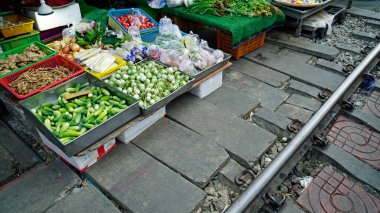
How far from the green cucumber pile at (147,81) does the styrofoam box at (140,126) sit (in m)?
0.26

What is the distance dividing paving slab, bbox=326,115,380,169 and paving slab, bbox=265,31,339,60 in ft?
6.39

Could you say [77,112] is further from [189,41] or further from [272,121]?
[272,121]

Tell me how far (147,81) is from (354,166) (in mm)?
2906

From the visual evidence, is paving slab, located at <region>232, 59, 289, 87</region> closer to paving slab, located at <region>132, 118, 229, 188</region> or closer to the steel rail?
the steel rail

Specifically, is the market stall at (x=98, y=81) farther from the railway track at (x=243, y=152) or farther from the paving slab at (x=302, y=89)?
the paving slab at (x=302, y=89)

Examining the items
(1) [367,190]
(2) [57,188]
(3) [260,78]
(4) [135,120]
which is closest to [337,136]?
(1) [367,190]

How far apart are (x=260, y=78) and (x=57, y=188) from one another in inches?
142

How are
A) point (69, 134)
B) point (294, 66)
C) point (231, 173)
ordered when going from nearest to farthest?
point (69, 134) → point (231, 173) → point (294, 66)

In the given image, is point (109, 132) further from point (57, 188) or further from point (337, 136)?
point (337, 136)

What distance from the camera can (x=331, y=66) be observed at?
5391 millimetres

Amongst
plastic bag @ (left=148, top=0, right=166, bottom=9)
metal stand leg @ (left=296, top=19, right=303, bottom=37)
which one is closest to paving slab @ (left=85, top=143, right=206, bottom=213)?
plastic bag @ (left=148, top=0, right=166, bottom=9)

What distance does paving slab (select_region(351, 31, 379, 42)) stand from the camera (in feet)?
20.9

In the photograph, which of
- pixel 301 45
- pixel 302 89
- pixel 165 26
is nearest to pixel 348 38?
pixel 301 45

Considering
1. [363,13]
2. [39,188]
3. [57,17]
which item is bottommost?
[39,188]
